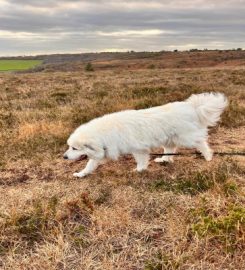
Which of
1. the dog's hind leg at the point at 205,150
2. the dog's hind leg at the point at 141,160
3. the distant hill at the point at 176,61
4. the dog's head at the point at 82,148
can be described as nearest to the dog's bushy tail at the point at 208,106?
the dog's hind leg at the point at 205,150

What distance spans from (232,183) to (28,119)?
22.6 feet

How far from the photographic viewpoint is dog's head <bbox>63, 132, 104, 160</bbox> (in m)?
6.54

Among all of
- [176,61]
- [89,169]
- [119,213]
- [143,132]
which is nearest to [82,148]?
[89,169]

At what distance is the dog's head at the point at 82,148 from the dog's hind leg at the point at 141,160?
0.60 metres

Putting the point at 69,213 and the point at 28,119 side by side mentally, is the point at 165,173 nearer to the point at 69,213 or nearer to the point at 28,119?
the point at 69,213

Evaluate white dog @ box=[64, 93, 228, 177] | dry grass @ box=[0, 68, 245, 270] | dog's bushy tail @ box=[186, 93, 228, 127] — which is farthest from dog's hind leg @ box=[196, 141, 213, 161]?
dog's bushy tail @ box=[186, 93, 228, 127]

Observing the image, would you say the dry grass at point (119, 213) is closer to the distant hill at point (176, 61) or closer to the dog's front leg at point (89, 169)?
the dog's front leg at point (89, 169)

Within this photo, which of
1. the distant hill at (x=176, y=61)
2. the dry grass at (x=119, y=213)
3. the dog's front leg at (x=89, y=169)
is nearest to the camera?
the dry grass at (x=119, y=213)

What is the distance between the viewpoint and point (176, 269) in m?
3.98

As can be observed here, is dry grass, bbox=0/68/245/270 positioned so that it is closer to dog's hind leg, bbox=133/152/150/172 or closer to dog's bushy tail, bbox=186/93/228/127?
dog's hind leg, bbox=133/152/150/172

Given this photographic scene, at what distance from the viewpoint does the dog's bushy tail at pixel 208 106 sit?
7.03 m

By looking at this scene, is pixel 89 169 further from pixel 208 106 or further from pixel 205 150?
pixel 208 106

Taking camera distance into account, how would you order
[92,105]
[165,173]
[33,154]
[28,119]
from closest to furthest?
[165,173]
[33,154]
[28,119]
[92,105]

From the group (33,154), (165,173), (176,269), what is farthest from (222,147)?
(176,269)
